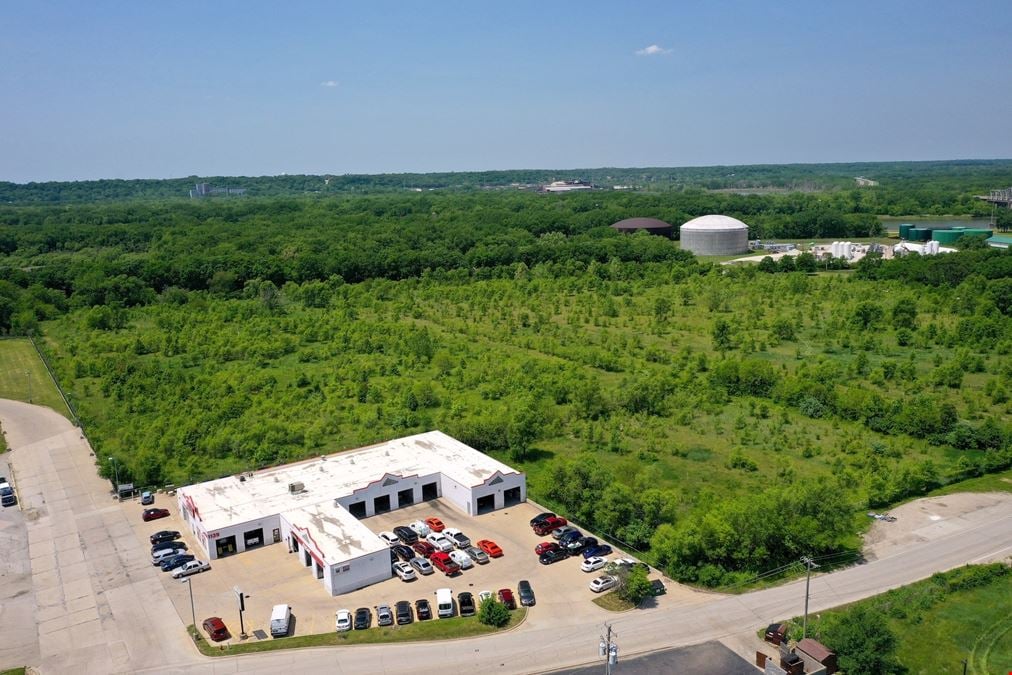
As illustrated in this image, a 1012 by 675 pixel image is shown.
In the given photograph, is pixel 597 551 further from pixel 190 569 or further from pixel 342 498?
pixel 190 569

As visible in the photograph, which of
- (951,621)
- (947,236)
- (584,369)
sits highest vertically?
(947,236)

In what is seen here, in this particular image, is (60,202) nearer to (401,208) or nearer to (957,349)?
(401,208)

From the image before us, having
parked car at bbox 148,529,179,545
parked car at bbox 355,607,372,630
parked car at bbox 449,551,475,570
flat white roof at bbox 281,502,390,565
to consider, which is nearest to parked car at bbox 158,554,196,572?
parked car at bbox 148,529,179,545

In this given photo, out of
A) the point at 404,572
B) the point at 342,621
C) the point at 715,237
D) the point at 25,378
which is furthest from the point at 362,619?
the point at 715,237

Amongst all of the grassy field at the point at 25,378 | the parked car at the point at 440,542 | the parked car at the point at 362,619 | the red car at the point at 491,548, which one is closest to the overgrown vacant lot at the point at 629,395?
the grassy field at the point at 25,378

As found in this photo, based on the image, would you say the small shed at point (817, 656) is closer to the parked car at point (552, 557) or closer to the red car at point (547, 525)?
the parked car at point (552, 557)

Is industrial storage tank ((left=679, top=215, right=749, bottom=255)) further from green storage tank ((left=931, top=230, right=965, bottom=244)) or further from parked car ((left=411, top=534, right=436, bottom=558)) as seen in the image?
parked car ((left=411, top=534, right=436, bottom=558))
